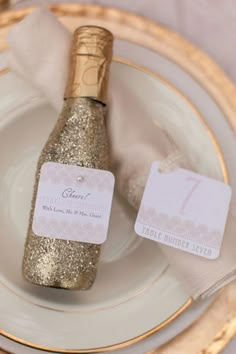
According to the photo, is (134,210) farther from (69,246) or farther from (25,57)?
(25,57)

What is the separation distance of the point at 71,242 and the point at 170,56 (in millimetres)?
268

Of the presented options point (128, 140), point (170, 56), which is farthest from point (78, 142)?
point (170, 56)

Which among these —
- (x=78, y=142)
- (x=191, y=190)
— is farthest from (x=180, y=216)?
(x=78, y=142)

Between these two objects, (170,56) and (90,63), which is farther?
(170,56)

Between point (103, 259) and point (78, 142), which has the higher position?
point (78, 142)

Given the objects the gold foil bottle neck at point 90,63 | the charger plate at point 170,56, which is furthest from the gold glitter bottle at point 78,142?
the charger plate at point 170,56

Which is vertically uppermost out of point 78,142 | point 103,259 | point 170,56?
point 170,56

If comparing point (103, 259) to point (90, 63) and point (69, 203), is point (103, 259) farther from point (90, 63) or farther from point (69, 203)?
point (90, 63)

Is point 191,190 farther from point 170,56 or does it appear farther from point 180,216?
point 170,56

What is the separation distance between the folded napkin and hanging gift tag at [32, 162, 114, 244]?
0.05 m

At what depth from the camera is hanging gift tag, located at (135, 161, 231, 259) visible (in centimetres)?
52

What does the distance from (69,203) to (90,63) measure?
14 cm

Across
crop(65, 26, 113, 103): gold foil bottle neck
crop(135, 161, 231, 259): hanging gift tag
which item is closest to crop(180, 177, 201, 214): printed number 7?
crop(135, 161, 231, 259): hanging gift tag

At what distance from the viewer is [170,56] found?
2.04 ft
